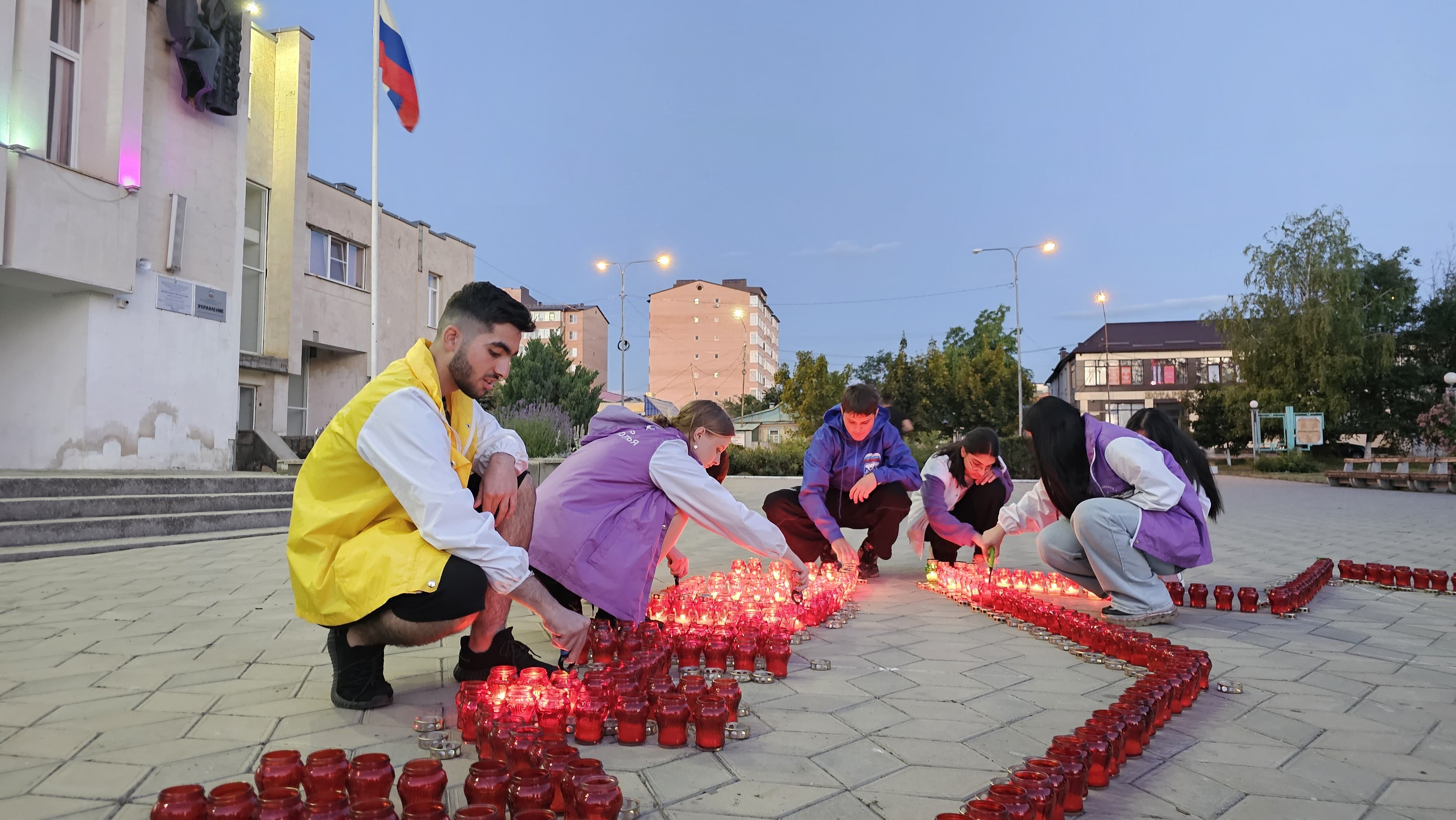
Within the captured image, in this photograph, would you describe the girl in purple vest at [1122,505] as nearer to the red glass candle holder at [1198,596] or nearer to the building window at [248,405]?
the red glass candle holder at [1198,596]

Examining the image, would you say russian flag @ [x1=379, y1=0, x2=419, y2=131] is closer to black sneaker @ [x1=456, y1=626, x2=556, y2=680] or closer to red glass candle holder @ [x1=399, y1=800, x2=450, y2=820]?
black sneaker @ [x1=456, y1=626, x2=556, y2=680]

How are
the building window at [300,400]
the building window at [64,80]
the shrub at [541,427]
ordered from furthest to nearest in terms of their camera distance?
→ the building window at [300,400] < the shrub at [541,427] < the building window at [64,80]

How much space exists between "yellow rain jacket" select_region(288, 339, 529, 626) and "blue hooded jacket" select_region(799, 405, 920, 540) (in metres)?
3.10

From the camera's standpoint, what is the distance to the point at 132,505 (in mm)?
7762

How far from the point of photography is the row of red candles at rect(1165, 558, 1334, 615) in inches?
173

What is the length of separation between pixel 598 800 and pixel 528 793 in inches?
6.2

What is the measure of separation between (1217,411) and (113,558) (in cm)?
4112

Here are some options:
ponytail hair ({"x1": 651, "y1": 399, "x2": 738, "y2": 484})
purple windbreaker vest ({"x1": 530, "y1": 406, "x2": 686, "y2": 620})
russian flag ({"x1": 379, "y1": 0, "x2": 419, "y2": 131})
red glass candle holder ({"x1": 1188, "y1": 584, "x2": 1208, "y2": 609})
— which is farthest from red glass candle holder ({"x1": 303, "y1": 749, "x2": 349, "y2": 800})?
russian flag ({"x1": 379, "y1": 0, "x2": 419, "y2": 131})

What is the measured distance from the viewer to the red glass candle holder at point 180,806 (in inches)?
59.7

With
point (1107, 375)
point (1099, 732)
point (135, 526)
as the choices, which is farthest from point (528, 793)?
point (1107, 375)

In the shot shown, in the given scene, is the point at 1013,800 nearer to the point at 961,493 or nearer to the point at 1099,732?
the point at 1099,732

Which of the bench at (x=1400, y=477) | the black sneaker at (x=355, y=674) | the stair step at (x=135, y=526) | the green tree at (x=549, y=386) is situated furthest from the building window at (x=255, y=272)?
the bench at (x=1400, y=477)

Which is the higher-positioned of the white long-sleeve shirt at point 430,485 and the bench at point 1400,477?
the white long-sleeve shirt at point 430,485

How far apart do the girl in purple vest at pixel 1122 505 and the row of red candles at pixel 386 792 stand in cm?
304
